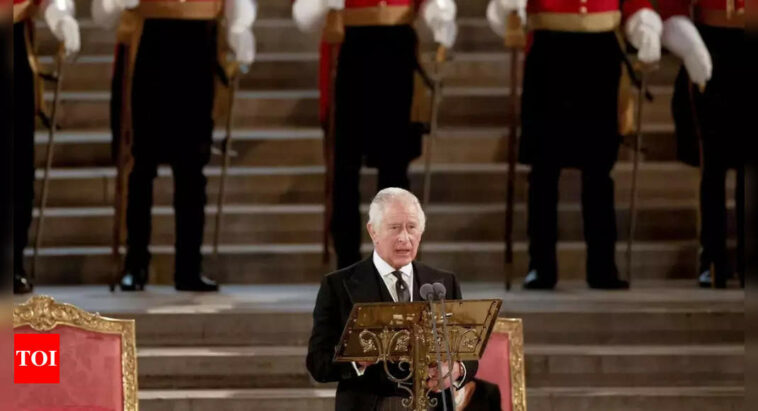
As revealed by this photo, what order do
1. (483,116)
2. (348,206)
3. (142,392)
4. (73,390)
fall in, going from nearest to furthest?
(73,390), (142,392), (348,206), (483,116)

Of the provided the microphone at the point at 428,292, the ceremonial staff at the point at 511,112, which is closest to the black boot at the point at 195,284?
the ceremonial staff at the point at 511,112

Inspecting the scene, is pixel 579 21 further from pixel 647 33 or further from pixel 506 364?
pixel 506 364

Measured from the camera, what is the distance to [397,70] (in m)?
7.29

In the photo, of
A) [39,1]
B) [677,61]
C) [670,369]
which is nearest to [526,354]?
[670,369]

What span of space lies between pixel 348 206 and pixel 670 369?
1832 mm

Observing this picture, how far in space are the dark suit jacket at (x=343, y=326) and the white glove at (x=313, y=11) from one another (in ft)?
11.2

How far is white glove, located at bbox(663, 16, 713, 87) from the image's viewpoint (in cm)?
736

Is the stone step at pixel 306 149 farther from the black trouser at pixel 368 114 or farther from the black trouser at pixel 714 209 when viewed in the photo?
the black trouser at pixel 368 114

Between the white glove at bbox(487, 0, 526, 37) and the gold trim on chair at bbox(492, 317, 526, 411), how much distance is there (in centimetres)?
290

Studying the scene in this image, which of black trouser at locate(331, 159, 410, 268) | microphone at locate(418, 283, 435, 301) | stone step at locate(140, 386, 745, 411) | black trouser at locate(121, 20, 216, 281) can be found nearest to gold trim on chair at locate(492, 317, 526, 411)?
microphone at locate(418, 283, 435, 301)

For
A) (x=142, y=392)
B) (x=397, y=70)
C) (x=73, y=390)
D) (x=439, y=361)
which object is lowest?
(x=142, y=392)

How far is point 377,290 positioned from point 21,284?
3667 millimetres

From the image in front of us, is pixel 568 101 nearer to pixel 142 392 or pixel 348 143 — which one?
pixel 348 143

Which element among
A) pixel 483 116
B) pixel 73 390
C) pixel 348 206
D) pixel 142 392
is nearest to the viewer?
pixel 73 390
